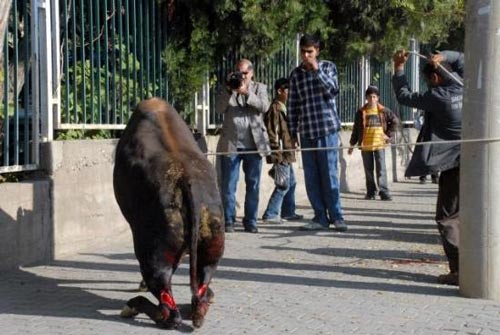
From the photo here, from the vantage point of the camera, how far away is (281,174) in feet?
36.6

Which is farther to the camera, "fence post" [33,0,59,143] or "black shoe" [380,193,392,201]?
"black shoe" [380,193,392,201]

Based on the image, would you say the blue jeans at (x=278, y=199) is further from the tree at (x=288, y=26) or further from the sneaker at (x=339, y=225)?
the tree at (x=288, y=26)

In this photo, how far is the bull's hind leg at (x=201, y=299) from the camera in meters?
6.15

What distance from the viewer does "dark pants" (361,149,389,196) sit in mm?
14719

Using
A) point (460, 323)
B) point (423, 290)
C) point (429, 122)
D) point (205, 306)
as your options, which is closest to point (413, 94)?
point (429, 122)

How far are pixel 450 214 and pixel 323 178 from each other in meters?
2.87

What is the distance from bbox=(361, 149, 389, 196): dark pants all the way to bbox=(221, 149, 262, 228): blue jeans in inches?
173

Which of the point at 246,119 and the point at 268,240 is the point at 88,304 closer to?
the point at 268,240

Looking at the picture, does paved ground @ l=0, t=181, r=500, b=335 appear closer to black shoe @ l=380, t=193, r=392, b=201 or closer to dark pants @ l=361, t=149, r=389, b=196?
black shoe @ l=380, t=193, r=392, b=201

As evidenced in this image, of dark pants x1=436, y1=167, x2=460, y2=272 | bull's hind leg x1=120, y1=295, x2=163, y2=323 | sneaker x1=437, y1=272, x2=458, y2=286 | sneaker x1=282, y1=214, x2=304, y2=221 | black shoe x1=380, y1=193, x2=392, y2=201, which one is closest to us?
bull's hind leg x1=120, y1=295, x2=163, y2=323

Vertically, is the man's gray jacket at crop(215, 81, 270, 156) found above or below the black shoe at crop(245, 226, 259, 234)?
above

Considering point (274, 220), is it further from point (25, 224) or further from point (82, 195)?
point (25, 224)

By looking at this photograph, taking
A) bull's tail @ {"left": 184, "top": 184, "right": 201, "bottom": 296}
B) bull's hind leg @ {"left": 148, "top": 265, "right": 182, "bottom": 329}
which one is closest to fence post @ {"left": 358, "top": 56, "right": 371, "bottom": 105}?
bull's tail @ {"left": 184, "top": 184, "right": 201, "bottom": 296}

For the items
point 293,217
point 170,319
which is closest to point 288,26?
point 293,217
